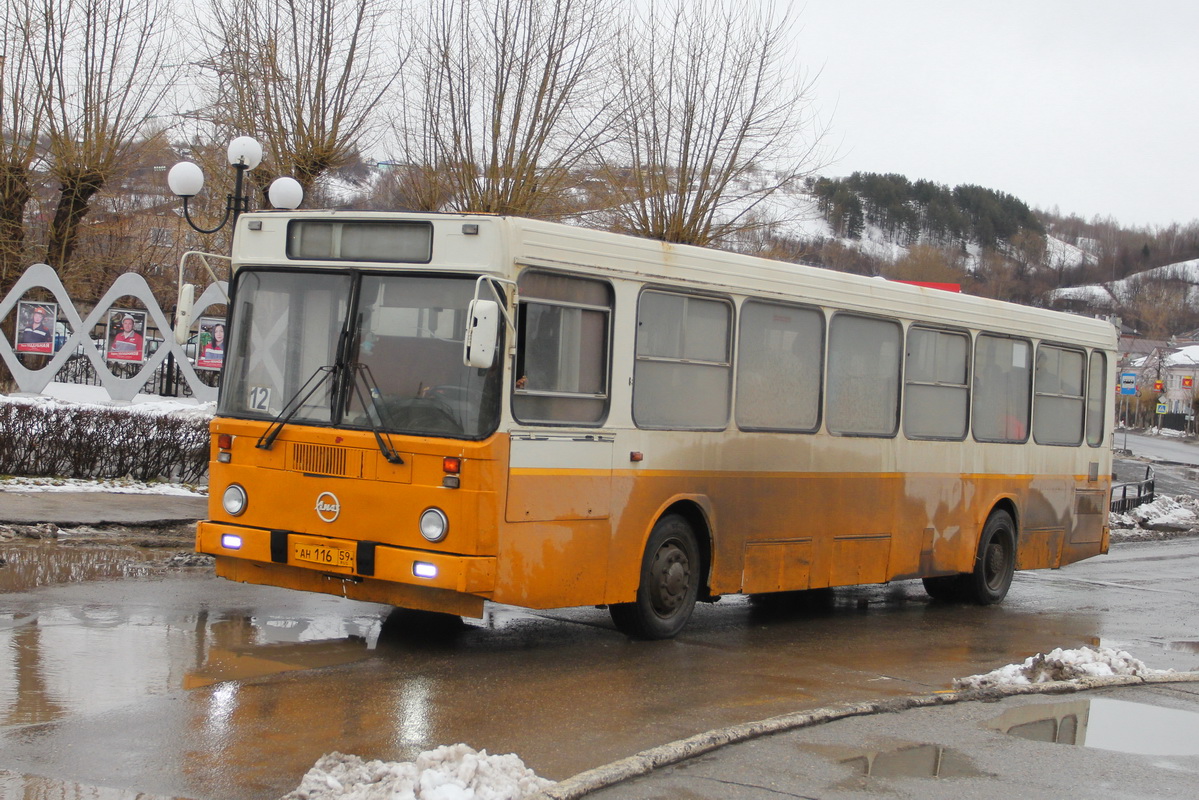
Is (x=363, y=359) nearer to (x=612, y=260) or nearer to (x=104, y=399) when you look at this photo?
(x=612, y=260)

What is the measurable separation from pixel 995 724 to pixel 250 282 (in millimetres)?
5624

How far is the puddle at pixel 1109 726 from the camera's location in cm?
706

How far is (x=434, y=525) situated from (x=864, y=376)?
4813 mm

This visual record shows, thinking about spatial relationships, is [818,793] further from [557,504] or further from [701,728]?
[557,504]

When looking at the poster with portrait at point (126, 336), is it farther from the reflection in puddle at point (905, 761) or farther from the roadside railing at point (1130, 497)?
the reflection in puddle at point (905, 761)

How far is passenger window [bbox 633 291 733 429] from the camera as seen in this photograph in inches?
362

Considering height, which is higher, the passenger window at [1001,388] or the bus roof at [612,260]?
the bus roof at [612,260]

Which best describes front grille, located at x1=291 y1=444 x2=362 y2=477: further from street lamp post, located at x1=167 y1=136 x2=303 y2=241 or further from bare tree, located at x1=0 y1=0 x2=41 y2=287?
bare tree, located at x1=0 y1=0 x2=41 y2=287

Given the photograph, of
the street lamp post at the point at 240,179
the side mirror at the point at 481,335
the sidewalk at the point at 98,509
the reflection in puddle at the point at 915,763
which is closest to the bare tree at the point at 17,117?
the street lamp post at the point at 240,179

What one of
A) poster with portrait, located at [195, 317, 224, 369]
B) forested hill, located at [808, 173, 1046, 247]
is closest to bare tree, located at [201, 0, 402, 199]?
poster with portrait, located at [195, 317, 224, 369]

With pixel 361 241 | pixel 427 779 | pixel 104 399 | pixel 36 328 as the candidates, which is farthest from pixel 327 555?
pixel 104 399

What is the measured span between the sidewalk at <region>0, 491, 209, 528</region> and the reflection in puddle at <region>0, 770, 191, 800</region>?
8.53 metres

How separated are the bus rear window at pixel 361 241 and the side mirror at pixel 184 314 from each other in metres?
0.89

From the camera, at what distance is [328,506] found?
8.36 meters
